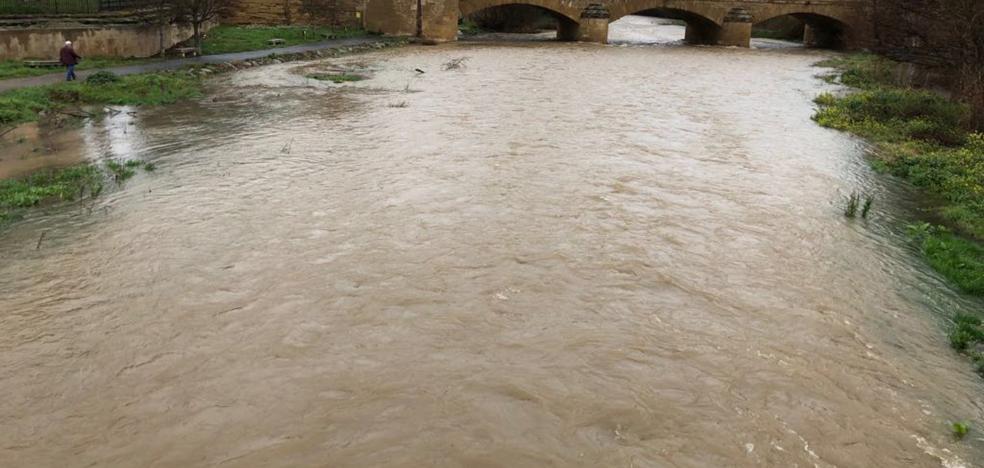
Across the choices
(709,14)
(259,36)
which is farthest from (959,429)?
(709,14)

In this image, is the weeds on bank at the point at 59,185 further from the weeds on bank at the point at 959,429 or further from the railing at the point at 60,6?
the railing at the point at 60,6

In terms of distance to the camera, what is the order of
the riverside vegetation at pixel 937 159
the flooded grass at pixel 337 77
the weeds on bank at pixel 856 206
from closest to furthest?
the riverside vegetation at pixel 937 159
the weeds on bank at pixel 856 206
the flooded grass at pixel 337 77

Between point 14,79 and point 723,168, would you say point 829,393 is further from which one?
point 14,79

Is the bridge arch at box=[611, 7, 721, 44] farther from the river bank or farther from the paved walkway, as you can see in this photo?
the river bank

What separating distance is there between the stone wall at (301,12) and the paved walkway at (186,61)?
3553 mm

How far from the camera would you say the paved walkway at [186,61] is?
19000 millimetres

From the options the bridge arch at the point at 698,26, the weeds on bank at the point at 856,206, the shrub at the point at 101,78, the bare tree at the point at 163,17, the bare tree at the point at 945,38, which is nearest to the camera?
the weeds on bank at the point at 856,206

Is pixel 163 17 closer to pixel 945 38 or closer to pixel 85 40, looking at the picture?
pixel 85 40

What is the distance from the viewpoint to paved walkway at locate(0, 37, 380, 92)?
62.3ft

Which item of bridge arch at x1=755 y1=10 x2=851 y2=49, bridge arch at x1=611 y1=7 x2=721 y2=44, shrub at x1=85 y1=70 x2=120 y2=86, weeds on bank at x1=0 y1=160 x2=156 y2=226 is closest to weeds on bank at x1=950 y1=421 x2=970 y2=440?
weeds on bank at x1=0 y1=160 x2=156 y2=226

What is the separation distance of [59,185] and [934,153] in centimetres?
1675

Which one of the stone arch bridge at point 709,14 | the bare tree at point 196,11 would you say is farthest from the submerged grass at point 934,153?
the bare tree at point 196,11

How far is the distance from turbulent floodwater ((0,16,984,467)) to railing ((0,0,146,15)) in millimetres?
12043

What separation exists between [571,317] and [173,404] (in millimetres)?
4047
